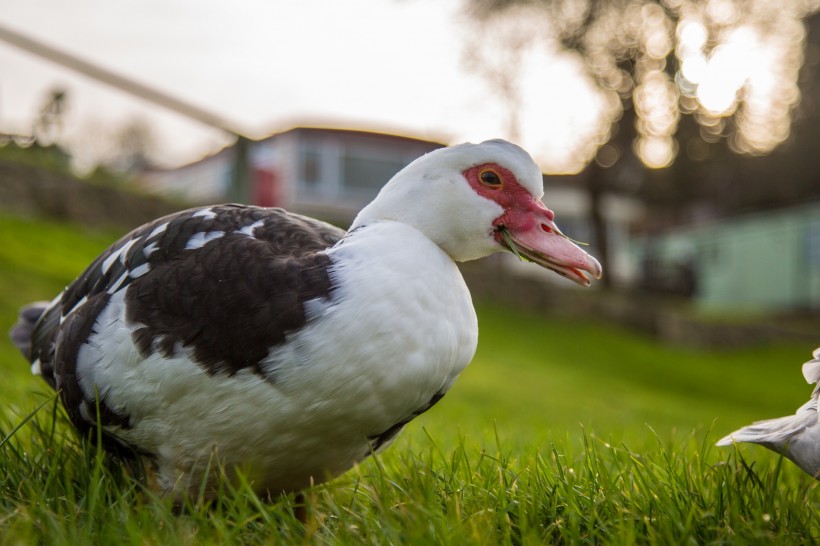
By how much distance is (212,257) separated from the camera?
1908 millimetres

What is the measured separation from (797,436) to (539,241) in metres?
0.82

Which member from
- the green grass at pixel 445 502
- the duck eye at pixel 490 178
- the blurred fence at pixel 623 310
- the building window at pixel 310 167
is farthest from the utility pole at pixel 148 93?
the building window at pixel 310 167

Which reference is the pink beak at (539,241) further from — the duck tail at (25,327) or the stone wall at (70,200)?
the stone wall at (70,200)

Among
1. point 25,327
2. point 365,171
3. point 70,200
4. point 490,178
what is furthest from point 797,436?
point 365,171

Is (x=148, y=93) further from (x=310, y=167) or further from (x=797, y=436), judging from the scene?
(x=310, y=167)

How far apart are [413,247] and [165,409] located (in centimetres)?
73

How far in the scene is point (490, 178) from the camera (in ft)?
6.48

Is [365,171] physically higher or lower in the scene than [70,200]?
lower

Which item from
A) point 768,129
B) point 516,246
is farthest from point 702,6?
point 516,246

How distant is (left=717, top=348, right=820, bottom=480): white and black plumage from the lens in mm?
1901

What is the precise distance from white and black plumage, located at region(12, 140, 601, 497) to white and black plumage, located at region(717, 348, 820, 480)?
66cm

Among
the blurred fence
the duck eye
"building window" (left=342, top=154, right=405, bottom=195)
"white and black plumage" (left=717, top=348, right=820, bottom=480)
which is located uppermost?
the duck eye

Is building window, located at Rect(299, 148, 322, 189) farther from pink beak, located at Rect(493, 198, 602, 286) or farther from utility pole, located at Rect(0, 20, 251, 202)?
pink beak, located at Rect(493, 198, 602, 286)

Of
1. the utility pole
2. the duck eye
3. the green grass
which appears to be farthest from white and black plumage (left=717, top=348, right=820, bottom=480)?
the utility pole
